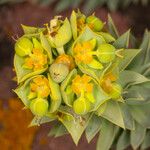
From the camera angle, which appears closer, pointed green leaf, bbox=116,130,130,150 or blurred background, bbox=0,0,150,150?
pointed green leaf, bbox=116,130,130,150

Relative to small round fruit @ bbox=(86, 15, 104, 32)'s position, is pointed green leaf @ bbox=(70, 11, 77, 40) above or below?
above

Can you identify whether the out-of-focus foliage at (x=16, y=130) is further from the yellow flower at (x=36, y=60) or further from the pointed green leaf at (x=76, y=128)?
the yellow flower at (x=36, y=60)

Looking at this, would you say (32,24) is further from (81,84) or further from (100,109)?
(81,84)

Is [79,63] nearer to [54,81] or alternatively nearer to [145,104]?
[54,81]

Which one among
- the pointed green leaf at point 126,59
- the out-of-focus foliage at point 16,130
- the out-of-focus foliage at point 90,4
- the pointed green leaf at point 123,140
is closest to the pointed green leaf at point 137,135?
the pointed green leaf at point 123,140

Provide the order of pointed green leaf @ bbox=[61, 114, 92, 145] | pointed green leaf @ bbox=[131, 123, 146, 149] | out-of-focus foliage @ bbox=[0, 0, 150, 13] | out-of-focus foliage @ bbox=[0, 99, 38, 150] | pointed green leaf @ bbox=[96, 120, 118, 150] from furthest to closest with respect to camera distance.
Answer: out-of-focus foliage @ bbox=[0, 0, 150, 13], out-of-focus foliage @ bbox=[0, 99, 38, 150], pointed green leaf @ bbox=[131, 123, 146, 149], pointed green leaf @ bbox=[96, 120, 118, 150], pointed green leaf @ bbox=[61, 114, 92, 145]

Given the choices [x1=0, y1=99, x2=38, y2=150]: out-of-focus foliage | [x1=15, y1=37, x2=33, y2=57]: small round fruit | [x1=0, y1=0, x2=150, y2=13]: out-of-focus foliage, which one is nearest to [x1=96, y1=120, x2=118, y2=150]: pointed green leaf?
[x1=15, y1=37, x2=33, y2=57]: small round fruit

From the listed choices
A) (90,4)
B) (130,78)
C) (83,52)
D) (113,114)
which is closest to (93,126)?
(113,114)

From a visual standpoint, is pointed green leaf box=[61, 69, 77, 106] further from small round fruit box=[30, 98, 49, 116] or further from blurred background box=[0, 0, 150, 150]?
blurred background box=[0, 0, 150, 150]
